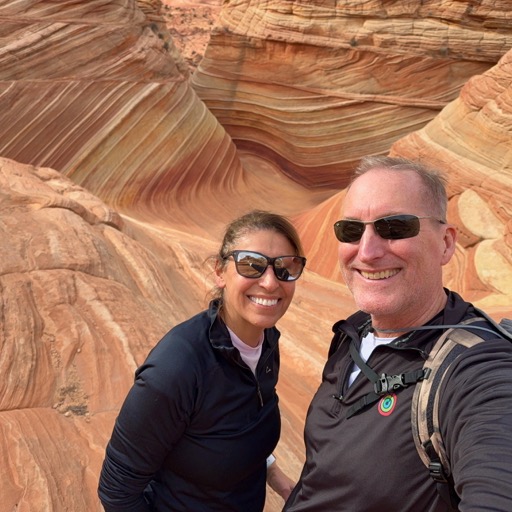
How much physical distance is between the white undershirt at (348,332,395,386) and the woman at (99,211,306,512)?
1.00 feet

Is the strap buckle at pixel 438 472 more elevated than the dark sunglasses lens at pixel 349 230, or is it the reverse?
the dark sunglasses lens at pixel 349 230

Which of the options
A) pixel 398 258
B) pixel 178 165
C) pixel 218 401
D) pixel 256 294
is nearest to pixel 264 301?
pixel 256 294

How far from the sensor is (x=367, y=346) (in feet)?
4.90

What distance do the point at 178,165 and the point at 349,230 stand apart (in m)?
7.39

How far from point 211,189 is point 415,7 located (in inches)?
190

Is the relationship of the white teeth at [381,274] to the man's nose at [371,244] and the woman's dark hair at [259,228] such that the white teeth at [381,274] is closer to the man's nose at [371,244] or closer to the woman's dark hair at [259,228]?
the man's nose at [371,244]

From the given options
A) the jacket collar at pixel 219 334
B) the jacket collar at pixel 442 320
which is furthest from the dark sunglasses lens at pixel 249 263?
the jacket collar at pixel 442 320

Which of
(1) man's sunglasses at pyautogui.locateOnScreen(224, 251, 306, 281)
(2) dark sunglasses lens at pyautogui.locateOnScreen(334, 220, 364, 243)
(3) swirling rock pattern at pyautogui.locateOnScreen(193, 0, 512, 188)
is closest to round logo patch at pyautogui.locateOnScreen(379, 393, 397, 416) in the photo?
(2) dark sunglasses lens at pyautogui.locateOnScreen(334, 220, 364, 243)

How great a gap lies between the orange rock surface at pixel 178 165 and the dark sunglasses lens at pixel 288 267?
1.17 metres

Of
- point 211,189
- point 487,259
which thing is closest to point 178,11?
point 211,189

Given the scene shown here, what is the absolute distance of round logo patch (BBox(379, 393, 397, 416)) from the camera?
49.0 inches

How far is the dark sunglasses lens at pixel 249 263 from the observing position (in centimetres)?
169

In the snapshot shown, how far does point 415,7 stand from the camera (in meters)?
9.77

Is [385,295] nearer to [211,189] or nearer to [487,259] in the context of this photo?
[487,259]
